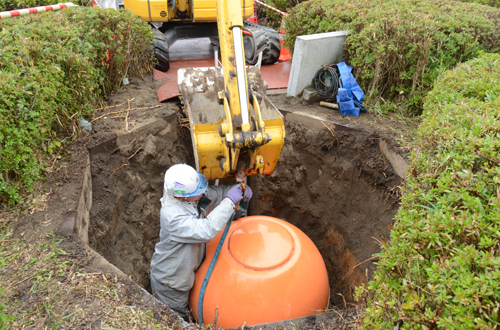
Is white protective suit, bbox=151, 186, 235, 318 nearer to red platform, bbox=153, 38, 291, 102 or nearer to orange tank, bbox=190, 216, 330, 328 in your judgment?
orange tank, bbox=190, 216, 330, 328

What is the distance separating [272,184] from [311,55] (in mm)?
2514

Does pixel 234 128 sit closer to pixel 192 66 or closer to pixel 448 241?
pixel 448 241

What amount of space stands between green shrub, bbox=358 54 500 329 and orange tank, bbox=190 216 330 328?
107 cm

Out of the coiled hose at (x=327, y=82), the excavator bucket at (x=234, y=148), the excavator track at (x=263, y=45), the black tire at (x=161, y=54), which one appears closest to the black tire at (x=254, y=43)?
the excavator track at (x=263, y=45)

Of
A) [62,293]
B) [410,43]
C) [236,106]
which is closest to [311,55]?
[410,43]

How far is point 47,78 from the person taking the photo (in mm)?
3844

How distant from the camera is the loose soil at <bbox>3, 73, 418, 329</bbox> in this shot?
4098 millimetres

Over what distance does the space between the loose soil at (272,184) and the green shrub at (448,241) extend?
1.83 meters

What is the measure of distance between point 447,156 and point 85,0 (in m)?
12.9

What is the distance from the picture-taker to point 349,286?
4793 mm

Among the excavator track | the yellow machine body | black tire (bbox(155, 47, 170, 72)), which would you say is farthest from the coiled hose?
black tire (bbox(155, 47, 170, 72))

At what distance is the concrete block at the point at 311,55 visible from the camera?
582 centimetres

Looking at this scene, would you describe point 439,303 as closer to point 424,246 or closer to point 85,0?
point 424,246

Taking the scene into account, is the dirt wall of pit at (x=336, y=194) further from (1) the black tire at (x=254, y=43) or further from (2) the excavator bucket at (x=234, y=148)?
(1) the black tire at (x=254, y=43)
